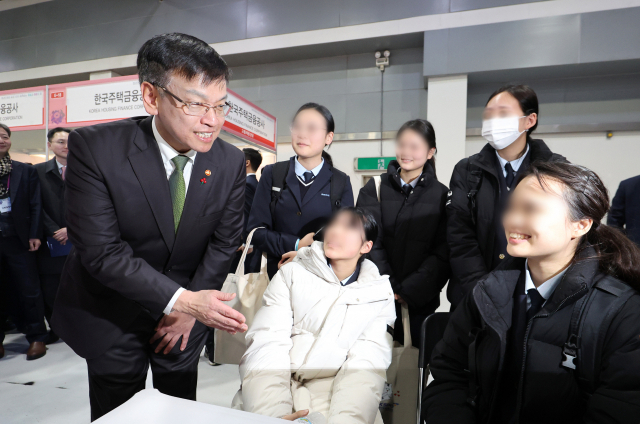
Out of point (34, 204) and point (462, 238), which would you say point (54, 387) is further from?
point (462, 238)

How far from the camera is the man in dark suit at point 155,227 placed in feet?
3.81

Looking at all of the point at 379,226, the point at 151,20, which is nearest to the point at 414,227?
the point at 379,226

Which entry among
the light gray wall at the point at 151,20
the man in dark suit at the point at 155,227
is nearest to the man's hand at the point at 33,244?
the man in dark suit at the point at 155,227

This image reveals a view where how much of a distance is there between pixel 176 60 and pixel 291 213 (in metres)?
1.02

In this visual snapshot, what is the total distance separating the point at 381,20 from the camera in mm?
5613

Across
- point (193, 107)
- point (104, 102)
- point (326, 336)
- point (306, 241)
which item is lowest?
point (326, 336)

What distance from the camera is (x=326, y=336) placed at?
1.57 meters

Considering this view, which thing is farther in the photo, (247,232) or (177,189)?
(247,232)

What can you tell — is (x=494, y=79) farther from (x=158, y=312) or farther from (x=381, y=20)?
(x=158, y=312)

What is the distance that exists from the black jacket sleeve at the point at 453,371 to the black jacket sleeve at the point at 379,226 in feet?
2.41

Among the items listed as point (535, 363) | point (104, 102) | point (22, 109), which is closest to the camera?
point (535, 363)

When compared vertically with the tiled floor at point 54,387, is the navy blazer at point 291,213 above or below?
above

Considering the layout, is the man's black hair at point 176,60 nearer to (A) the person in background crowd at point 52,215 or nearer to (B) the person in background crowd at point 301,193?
(B) the person in background crowd at point 301,193

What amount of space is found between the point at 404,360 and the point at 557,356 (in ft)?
2.35
